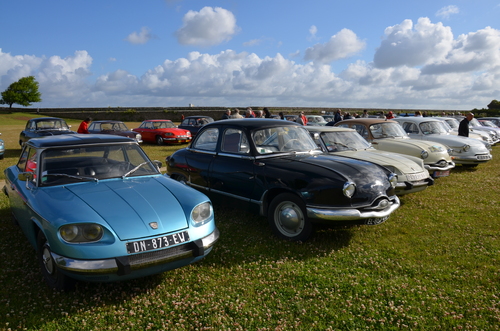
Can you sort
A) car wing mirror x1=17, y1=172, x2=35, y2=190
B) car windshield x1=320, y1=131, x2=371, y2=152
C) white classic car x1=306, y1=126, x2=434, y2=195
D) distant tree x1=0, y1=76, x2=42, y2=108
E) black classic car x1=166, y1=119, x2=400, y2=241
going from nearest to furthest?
car wing mirror x1=17, y1=172, x2=35, y2=190
black classic car x1=166, y1=119, x2=400, y2=241
white classic car x1=306, y1=126, x2=434, y2=195
car windshield x1=320, y1=131, x2=371, y2=152
distant tree x1=0, y1=76, x2=42, y2=108

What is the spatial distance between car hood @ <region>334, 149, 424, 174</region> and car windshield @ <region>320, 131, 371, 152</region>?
0.29 m

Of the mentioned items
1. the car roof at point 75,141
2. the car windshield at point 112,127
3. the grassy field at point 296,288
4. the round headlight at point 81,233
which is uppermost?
the car roof at point 75,141

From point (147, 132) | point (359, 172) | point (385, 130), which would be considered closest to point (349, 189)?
point (359, 172)

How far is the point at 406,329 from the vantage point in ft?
10.8

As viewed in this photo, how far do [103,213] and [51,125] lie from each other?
14.2 m

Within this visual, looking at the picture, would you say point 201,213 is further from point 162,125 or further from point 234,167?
point 162,125

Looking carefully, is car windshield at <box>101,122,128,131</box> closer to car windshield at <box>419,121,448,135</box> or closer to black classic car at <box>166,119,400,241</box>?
black classic car at <box>166,119,400,241</box>

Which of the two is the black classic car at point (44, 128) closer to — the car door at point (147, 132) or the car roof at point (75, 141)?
the car door at point (147, 132)

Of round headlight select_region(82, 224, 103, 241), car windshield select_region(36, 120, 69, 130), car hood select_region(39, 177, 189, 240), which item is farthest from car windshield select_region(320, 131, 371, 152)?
car windshield select_region(36, 120, 69, 130)

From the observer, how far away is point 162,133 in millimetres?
20000

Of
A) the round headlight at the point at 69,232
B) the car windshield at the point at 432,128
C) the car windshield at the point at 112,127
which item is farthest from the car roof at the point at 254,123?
the car windshield at the point at 112,127

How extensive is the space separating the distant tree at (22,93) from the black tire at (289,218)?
88.7 meters

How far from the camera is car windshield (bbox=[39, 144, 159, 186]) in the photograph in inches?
175

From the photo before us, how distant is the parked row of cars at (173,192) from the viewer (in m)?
3.50
